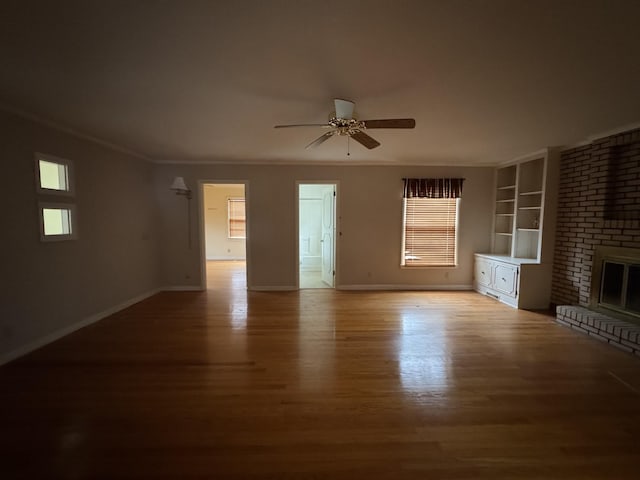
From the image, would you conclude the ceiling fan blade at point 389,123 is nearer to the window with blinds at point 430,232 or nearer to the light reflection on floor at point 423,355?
the light reflection on floor at point 423,355

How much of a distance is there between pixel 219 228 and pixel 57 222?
6060 mm

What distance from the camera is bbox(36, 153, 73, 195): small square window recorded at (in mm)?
3055

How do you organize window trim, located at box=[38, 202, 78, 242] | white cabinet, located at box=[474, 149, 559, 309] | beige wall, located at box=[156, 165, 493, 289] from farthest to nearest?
beige wall, located at box=[156, 165, 493, 289], white cabinet, located at box=[474, 149, 559, 309], window trim, located at box=[38, 202, 78, 242]

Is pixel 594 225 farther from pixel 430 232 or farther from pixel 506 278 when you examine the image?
pixel 430 232

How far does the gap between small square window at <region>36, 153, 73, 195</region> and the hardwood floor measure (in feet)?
5.61

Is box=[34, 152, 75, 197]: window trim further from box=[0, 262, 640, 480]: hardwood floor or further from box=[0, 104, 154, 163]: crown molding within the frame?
box=[0, 262, 640, 480]: hardwood floor

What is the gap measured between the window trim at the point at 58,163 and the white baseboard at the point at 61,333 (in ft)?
5.12

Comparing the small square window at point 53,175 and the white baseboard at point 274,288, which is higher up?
the small square window at point 53,175

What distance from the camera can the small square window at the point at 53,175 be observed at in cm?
305

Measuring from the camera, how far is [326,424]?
6.33 ft

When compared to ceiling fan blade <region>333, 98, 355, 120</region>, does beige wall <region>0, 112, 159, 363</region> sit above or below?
below

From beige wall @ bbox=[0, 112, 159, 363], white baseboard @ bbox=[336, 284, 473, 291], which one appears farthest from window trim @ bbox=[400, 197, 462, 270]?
beige wall @ bbox=[0, 112, 159, 363]

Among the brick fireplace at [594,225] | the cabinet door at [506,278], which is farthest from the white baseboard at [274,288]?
the brick fireplace at [594,225]

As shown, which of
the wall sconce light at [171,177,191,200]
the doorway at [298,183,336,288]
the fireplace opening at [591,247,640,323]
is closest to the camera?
the fireplace opening at [591,247,640,323]
